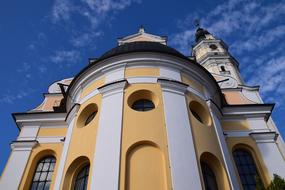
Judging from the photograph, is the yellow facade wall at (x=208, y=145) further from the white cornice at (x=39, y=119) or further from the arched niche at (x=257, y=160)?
the white cornice at (x=39, y=119)

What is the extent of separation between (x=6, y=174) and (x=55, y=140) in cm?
251

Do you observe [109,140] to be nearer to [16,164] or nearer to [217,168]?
[217,168]

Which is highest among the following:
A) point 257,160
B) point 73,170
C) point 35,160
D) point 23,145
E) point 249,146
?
point 23,145

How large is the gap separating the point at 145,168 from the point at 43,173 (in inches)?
233

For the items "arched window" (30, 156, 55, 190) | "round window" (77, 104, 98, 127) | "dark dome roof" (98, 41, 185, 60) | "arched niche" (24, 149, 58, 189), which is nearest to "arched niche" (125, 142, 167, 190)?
"round window" (77, 104, 98, 127)

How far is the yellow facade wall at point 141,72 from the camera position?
41.5ft

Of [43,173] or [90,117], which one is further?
[43,173]

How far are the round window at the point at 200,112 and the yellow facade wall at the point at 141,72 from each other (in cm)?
202

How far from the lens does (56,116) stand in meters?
15.2

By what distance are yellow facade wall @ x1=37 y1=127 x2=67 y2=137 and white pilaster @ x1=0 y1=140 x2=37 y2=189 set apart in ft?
2.49

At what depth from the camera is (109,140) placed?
33.4ft

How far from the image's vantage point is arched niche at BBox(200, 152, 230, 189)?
Result: 10.3 metres

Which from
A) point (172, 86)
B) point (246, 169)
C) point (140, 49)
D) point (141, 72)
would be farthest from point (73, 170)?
point (246, 169)

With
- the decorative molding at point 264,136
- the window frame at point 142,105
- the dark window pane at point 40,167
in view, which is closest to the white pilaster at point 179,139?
the window frame at point 142,105
